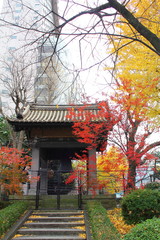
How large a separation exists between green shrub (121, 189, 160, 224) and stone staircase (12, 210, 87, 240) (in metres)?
1.58

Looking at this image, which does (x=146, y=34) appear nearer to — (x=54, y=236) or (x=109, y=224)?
(x=109, y=224)

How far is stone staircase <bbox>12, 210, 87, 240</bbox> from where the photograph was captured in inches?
251

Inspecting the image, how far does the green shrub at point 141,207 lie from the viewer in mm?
6242

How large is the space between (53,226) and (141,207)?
3207 mm

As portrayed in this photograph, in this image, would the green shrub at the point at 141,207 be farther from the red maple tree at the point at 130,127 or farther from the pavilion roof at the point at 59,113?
the pavilion roof at the point at 59,113

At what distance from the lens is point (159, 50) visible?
11.0ft

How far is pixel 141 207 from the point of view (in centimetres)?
621

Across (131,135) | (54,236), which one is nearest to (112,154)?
(131,135)

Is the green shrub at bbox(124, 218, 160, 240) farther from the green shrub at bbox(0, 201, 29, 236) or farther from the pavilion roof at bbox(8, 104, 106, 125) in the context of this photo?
the pavilion roof at bbox(8, 104, 106, 125)

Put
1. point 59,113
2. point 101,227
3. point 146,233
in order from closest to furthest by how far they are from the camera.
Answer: point 146,233, point 101,227, point 59,113

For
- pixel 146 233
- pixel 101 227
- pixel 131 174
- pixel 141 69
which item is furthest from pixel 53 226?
pixel 141 69

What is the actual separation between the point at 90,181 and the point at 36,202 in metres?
2.66

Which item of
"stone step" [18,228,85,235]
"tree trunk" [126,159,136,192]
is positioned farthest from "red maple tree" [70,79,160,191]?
"stone step" [18,228,85,235]

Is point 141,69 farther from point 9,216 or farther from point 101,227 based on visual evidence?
point 9,216
